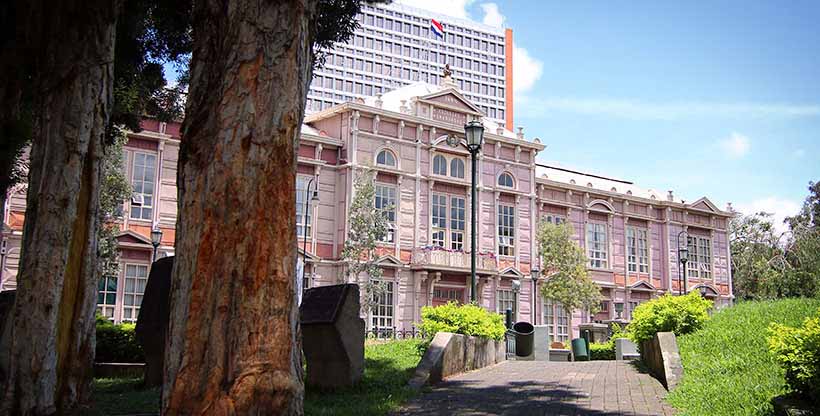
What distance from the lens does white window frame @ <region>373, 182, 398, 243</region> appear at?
32.7 meters

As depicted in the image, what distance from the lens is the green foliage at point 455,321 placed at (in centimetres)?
1361

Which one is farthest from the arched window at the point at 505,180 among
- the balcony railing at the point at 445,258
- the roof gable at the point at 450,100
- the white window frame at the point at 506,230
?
the balcony railing at the point at 445,258

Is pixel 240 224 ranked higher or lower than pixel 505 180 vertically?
lower

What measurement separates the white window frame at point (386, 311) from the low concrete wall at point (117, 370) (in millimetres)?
17563

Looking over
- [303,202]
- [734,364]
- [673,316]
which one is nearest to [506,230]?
[303,202]

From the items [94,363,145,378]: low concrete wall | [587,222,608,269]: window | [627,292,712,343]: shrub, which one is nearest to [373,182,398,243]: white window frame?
[587,222,608,269]: window

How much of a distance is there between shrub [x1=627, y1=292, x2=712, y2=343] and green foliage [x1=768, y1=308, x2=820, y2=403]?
555 centimetres

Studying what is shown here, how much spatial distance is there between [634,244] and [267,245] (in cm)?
4047

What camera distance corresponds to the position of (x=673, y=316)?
12555 mm

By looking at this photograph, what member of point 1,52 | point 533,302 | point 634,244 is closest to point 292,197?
point 1,52

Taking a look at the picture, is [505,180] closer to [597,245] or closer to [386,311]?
[597,245]

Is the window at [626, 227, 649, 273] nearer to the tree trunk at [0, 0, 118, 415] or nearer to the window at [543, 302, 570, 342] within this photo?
the window at [543, 302, 570, 342]

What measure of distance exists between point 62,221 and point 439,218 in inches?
1059

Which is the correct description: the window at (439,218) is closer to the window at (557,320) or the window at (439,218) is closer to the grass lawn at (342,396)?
the window at (557,320)
